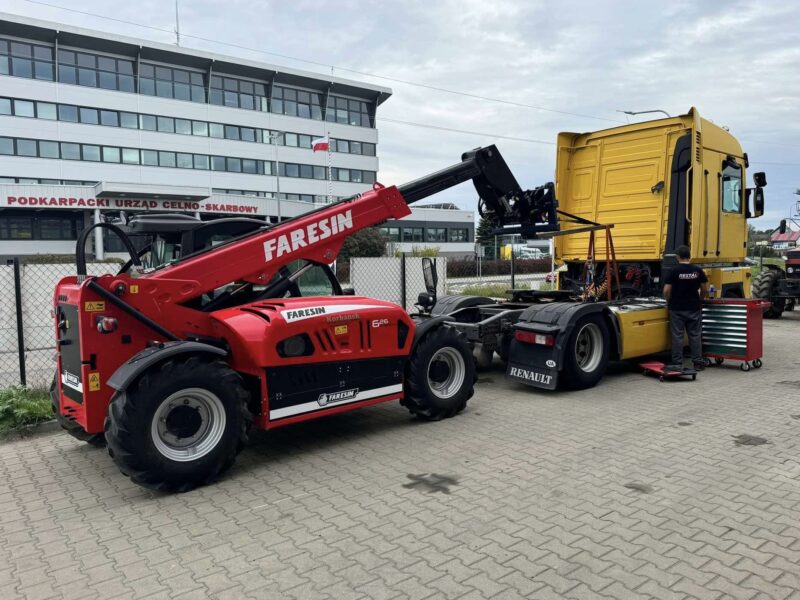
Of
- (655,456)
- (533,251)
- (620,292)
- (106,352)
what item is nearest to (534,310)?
(620,292)

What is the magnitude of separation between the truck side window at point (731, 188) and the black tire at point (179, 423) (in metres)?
8.53

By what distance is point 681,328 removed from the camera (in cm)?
862

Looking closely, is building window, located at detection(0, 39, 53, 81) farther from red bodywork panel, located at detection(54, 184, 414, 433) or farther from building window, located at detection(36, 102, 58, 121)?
red bodywork panel, located at detection(54, 184, 414, 433)

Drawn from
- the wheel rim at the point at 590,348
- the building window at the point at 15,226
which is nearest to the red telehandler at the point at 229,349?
the wheel rim at the point at 590,348

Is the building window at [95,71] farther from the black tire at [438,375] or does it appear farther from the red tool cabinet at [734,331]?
the red tool cabinet at [734,331]

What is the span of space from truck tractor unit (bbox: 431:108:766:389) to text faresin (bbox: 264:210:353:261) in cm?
255

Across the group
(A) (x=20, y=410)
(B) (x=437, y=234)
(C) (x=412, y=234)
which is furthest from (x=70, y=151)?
(A) (x=20, y=410)

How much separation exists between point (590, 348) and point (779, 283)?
34.9 feet

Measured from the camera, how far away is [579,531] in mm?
3916

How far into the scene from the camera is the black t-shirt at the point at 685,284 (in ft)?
27.6

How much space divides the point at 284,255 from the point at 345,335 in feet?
3.22

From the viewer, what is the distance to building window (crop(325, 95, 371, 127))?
5416 cm

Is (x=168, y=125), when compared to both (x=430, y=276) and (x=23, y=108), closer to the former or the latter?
(x=23, y=108)

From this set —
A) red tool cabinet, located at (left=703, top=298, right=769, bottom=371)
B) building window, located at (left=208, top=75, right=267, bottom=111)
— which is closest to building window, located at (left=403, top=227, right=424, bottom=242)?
building window, located at (left=208, top=75, right=267, bottom=111)
